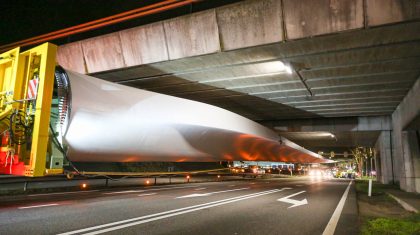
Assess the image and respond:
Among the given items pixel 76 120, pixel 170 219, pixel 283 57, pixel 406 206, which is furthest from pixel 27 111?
pixel 406 206

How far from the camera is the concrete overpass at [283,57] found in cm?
931

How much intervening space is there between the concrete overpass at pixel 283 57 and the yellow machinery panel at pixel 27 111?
6.07m

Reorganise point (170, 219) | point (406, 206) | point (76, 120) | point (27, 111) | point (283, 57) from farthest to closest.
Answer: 1. point (283, 57)
2. point (406, 206)
3. point (170, 219)
4. point (76, 120)
5. point (27, 111)

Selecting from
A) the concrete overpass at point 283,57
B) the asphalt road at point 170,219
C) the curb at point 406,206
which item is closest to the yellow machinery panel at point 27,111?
the asphalt road at point 170,219

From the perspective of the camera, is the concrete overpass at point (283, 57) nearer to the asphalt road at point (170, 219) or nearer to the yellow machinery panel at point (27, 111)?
the asphalt road at point (170, 219)

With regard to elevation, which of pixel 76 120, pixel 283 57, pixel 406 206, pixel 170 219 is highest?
pixel 283 57

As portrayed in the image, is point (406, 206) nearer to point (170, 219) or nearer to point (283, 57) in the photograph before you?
point (283, 57)

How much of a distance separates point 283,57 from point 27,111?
28.1 ft

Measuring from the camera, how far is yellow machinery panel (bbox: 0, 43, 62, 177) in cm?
566

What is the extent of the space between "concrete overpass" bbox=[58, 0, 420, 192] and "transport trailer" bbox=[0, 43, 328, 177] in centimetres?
281

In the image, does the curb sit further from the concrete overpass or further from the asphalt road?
the concrete overpass

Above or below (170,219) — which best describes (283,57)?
above

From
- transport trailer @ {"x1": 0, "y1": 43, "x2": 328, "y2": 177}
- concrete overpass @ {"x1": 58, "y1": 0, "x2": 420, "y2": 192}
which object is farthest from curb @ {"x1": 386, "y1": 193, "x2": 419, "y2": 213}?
transport trailer @ {"x1": 0, "y1": 43, "x2": 328, "y2": 177}

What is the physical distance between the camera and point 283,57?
37.2 feet
